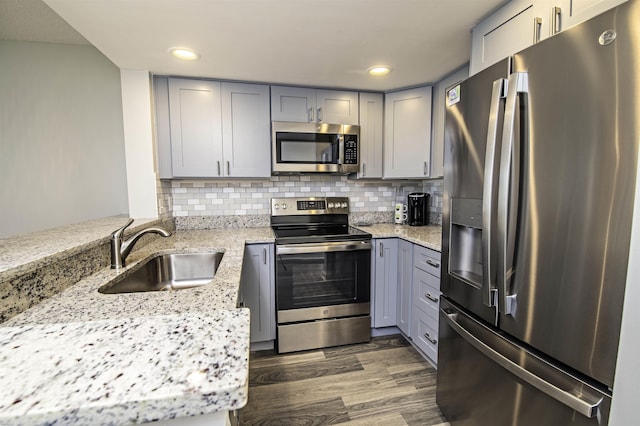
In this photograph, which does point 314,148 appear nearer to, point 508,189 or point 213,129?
point 213,129

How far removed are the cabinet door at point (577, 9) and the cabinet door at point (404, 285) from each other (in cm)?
149

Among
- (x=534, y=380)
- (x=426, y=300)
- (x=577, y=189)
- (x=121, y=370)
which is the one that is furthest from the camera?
(x=426, y=300)

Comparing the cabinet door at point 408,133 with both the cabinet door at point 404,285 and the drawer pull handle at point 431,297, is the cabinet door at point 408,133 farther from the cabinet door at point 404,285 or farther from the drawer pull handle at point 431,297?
the drawer pull handle at point 431,297

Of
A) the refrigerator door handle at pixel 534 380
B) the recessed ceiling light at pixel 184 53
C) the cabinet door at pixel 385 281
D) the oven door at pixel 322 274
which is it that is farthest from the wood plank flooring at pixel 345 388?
the recessed ceiling light at pixel 184 53

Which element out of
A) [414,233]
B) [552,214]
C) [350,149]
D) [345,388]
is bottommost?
[345,388]

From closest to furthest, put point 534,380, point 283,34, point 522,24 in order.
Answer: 1. point 534,380
2. point 522,24
3. point 283,34

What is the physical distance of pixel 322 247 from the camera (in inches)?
86.4

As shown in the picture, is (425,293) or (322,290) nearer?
(425,293)

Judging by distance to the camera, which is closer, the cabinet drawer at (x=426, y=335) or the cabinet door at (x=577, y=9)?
the cabinet door at (x=577, y=9)

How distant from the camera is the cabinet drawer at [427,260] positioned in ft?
6.17

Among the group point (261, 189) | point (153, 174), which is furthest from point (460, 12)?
point (153, 174)

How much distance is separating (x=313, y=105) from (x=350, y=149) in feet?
1.64

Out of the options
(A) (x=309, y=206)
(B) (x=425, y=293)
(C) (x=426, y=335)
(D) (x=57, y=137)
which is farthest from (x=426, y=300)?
(D) (x=57, y=137)

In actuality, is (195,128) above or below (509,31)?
below
